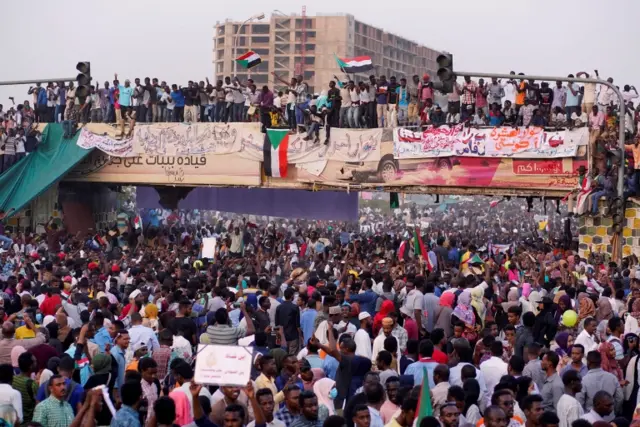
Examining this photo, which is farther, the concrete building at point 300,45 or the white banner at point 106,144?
the concrete building at point 300,45

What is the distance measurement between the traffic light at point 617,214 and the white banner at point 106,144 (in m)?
12.8

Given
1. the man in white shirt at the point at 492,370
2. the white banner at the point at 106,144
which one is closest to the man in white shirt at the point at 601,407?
the man in white shirt at the point at 492,370

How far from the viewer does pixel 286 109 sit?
28.8m

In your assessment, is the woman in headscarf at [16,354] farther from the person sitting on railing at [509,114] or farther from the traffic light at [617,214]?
the person sitting on railing at [509,114]

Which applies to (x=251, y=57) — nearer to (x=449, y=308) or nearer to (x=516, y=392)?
(x=449, y=308)

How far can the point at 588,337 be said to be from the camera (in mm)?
12016

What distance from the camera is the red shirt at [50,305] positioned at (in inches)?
550

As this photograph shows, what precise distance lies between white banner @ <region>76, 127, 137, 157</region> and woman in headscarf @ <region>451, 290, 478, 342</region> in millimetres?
17334

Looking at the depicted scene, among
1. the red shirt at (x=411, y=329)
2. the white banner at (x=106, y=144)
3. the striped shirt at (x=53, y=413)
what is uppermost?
the white banner at (x=106, y=144)

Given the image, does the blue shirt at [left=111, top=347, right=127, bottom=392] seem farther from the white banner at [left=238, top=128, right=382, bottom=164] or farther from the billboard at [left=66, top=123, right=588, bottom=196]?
the white banner at [left=238, top=128, right=382, bottom=164]

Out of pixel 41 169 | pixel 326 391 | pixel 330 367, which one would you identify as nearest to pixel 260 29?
pixel 41 169

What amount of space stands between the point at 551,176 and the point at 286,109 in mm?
6892

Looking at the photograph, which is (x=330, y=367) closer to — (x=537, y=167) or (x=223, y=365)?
(x=223, y=365)

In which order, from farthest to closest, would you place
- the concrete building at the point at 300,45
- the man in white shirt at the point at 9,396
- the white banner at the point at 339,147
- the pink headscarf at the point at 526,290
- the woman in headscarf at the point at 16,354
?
the concrete building at the point at 300,45 < the white banner at the point at 339,147 < the pink headscarf at the point at 526,290 < the woman in headscarf at the point at 16,354 < the man in white shirt at the point at 9,396
